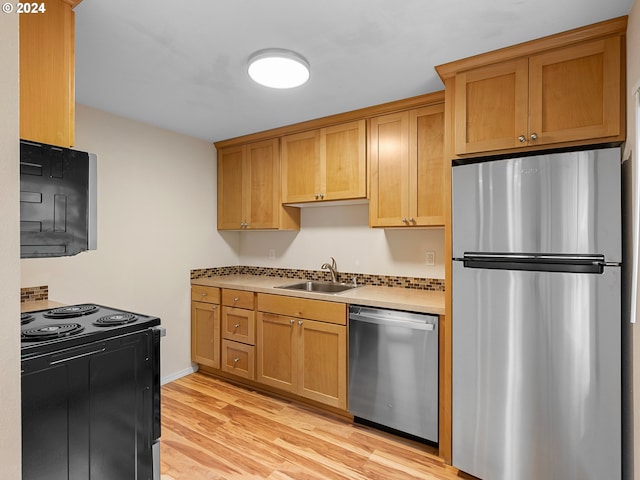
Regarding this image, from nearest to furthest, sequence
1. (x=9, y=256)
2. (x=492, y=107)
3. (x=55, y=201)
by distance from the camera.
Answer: (x=9, y=256) → (x=55, y=201) → (x=492, y=107)

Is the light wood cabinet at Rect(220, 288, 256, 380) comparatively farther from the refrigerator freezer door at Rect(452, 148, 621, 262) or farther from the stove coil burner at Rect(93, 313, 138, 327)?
the refrigerator freezer door at Rect(452, 148, 621, 262)

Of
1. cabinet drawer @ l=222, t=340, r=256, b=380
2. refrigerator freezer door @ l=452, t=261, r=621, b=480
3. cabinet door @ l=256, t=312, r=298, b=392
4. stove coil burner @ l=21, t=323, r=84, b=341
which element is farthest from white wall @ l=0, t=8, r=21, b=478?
cabinet drawer @ l=222, t=340, r=256, b=380

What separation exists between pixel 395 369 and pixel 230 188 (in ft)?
7.82

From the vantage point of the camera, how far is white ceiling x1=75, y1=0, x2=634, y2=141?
1492 millimetres

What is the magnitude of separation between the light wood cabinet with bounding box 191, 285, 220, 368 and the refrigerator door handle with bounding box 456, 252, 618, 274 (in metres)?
2.27

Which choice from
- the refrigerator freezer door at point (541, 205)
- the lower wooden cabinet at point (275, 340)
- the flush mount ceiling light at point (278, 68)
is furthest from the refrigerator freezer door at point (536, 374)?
the flush mount ceiling light at point (278, 68)

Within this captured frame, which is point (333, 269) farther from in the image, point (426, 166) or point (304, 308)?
point (426, 166)

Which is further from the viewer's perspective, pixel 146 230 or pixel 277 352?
pixel 146 230

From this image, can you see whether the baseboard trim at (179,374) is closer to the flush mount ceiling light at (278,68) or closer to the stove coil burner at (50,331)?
the stove coil burner at (50,331)

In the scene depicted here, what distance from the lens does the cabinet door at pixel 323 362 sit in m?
2.51

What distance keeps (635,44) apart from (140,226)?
332 cm

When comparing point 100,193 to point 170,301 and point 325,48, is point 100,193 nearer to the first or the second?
point 170,301

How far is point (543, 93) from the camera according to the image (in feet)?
5.78

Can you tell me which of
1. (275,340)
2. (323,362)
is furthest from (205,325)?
(323,362)
